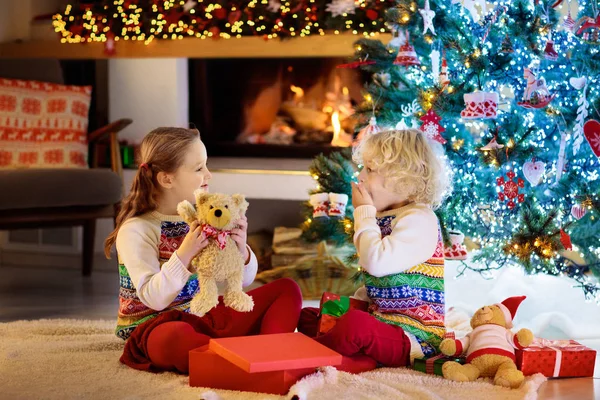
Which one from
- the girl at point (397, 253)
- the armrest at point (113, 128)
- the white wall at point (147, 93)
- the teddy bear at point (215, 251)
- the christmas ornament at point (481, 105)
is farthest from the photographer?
the white wall at point (147, 93)

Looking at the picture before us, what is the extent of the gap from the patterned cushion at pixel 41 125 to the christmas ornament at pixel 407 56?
5.72 ft

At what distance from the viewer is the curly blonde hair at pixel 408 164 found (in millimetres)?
2207

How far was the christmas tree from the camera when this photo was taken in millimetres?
2711

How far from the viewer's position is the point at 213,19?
445 centimetres

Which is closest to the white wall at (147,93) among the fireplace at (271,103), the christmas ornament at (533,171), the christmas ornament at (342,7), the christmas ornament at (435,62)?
the fireplace at (271,103)

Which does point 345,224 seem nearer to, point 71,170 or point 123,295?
point 123,295

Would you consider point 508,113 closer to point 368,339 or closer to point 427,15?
point 427,15

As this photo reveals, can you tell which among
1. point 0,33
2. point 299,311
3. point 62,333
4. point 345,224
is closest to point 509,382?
point 299,311

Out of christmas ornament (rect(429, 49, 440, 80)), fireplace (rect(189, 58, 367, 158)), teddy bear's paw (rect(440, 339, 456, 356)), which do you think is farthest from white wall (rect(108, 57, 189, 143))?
teddy bear's paw (rect(440, 339, 456, 356))

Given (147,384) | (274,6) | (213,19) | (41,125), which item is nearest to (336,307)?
(147,384)

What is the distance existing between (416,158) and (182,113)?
2.57m

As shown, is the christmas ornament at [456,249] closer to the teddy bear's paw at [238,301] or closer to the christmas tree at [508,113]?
the christmas tree at [508,113]

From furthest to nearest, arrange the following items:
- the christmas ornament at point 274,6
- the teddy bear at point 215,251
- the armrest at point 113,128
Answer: the christmas ornament at point 274,6 → the armrest at point 113,128 → the teddy bear at point 215,251

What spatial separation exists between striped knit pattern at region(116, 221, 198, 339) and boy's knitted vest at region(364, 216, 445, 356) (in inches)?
18.1
